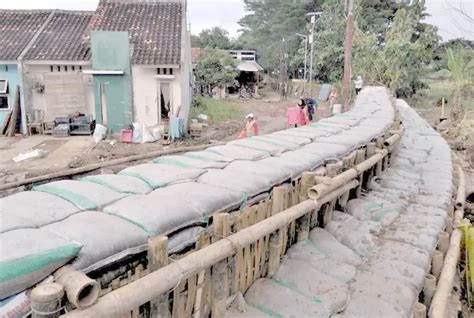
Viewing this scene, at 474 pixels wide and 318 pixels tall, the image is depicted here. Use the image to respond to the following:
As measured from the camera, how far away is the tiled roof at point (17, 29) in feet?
55.8

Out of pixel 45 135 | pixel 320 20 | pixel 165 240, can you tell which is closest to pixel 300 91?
pixel 320 20

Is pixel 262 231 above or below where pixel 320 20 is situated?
below

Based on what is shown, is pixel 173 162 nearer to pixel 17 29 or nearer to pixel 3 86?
pixel 3 86

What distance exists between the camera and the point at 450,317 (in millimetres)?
3932

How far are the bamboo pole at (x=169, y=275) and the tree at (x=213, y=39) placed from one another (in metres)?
41.3

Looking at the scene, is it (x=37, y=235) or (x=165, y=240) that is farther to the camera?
(x=165, y=240)

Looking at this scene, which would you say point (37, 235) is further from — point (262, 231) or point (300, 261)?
point (300, 261)

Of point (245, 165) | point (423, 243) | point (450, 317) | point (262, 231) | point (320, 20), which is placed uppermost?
point (320, 20)

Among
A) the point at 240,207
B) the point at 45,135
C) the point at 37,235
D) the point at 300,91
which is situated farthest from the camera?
the point at 300,91

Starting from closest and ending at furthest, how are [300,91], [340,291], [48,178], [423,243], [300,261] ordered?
[340,291] → [300,261] → [48,178] → [423,243] → [300,91]

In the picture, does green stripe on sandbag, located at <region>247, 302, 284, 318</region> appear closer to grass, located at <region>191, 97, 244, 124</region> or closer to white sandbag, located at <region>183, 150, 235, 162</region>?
white sandbag, located at <region>183, 150, 235, 162</region>

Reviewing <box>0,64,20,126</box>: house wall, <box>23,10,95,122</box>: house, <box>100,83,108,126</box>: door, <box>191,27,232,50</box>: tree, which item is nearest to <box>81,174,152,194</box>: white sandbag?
<box>100,83,108,126</box>: door

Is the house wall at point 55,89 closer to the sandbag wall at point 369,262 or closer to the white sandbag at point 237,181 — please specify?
the sandbag wall at point 369,262

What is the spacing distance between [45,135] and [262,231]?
52.4ft
